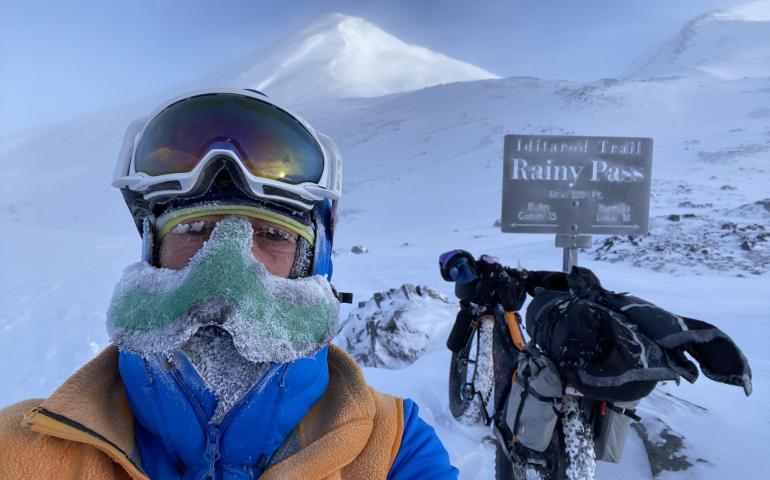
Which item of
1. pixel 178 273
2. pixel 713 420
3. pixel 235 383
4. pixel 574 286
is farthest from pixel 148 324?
pixel 713 420

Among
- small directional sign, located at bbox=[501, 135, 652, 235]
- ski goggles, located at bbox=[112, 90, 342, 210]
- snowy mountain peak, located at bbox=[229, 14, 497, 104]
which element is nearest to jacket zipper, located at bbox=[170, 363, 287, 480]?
ski goggles, located at bbox=[112, 90, 342, 210]

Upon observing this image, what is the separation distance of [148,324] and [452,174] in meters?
35.2

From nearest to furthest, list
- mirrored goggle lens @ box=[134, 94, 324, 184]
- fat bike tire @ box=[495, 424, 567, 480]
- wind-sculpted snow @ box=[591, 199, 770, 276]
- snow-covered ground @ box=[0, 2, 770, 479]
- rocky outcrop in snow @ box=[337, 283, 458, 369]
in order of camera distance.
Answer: mirrored goggle lens @ box=[134, 94, 324, 184] → fat bike tire @ box=[495, 424, 567, 480] → snow-covered ground @ box=[0, 2, 770, 479] → rocky outcrop in snow @ box=[337, 283, 458, 369] → wind-sculpted snow @ box=[591, 199, 770, 276]

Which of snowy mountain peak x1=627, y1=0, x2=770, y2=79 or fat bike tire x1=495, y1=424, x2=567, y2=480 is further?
snowy mountain peak x1=627, y1=0, x2=770, y2=79

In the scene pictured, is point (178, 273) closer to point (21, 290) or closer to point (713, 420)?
point (713, 420)

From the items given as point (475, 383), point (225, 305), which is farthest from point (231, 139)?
point (475, 383)

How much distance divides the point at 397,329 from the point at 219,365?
4061mm

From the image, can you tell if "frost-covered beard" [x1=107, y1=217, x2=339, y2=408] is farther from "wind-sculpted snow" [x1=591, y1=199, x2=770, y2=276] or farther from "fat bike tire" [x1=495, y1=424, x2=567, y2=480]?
"wind-sculpted snow" [x1=591, y1=199, x2=770, y2=276]

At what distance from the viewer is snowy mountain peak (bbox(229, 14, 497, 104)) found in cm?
8750

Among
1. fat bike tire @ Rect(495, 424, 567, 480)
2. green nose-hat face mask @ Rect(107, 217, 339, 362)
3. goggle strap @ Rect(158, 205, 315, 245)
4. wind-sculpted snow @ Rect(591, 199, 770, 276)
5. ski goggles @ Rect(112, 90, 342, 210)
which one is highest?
ski goggles @ Rect(112, 90, 342, 210)

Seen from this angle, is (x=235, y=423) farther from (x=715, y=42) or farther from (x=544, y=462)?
(x=715, y=42)

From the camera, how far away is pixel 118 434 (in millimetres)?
1099

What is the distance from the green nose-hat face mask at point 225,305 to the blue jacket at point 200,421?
0.09 m

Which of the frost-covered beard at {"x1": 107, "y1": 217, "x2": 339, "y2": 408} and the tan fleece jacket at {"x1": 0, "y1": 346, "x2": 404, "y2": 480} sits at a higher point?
the frost-covered beard at {"x1": 107, "y1": 217, "x2": 339, "y2": 408}
